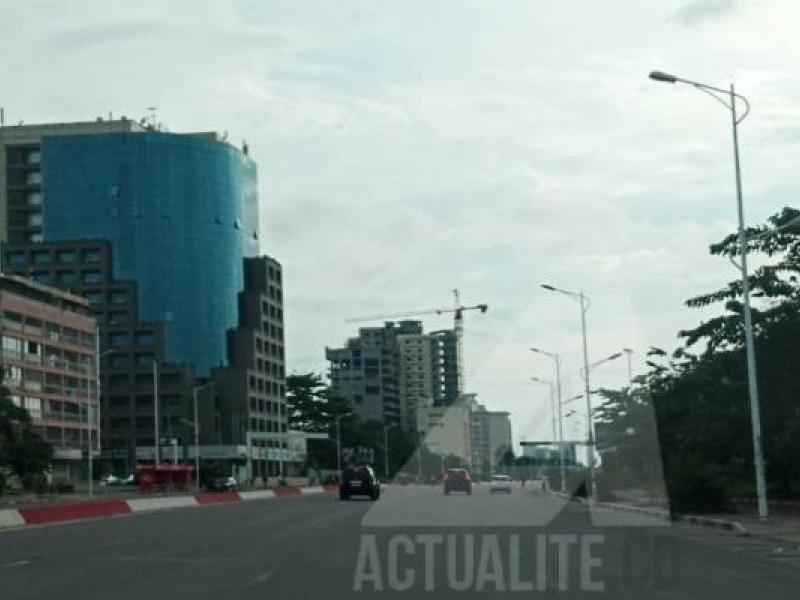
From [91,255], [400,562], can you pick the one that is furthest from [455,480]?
[91,255]

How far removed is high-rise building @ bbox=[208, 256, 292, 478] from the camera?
154250 millimetres

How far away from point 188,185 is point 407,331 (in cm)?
3344

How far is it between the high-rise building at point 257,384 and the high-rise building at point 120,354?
4.62 m

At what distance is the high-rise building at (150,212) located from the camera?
154250mm

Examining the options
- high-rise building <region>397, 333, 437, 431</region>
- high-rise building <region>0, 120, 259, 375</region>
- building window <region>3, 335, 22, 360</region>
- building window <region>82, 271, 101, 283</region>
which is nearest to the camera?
high-rise building <region>397, 333, 437, 431</region>

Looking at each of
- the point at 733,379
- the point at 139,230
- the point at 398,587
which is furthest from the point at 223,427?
the point at 398,587

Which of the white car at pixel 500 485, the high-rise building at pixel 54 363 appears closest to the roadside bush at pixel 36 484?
the high-rise building at pixel 54 363

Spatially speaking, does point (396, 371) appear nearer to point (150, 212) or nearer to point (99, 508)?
point (150, 212)

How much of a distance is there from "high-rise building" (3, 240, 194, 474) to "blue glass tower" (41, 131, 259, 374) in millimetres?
2258

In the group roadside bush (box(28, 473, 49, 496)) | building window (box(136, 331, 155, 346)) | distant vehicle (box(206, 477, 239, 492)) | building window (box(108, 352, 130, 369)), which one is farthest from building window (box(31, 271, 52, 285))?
roadside bush (box(28, 473, 49, 496))

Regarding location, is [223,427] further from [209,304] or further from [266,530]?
[266,530]

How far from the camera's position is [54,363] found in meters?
119

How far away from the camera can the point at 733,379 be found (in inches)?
1758

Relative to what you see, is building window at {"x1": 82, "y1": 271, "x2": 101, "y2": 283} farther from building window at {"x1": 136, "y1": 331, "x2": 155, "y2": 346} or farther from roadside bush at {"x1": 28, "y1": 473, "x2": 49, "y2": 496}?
roadside bush at {"x1": 28, "y1": 473, "x2": 49, "y2": 496}
